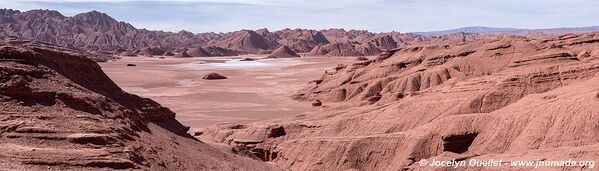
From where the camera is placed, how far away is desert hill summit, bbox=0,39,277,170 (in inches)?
578

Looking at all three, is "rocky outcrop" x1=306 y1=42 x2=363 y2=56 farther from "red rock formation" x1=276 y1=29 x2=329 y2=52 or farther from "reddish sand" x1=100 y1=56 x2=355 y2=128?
"reddish sand" x1=100 y1=56 x2=355 y2=128

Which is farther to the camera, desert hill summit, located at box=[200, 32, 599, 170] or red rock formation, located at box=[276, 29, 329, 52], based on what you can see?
red rock formation, located at box=[276, 29, 329, 52]

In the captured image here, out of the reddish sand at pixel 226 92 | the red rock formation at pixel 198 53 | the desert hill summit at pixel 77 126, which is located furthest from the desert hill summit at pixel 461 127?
the red rock formation at pixel 198 53

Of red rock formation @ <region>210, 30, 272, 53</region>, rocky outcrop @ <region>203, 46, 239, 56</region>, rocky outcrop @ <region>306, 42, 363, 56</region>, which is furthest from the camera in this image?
red rock formation @ <region>210, 30, 272, 53</region>

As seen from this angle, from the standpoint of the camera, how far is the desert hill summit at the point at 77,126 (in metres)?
14.7

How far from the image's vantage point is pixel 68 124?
16.2 meters

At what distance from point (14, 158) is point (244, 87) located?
5372cm

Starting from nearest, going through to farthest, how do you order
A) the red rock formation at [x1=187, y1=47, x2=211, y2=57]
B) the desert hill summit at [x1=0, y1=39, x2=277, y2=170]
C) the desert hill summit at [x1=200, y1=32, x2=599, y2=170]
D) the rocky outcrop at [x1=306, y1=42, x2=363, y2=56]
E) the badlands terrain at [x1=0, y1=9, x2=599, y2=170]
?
the desert hill summit at [x1=0, y1=39, x2=277, y2=170] < the badlands terrain at [x1=0, y1=9, x2=599, y2=170] < the desert hill summit at [x1=200, y1=32, x2=599, y2=170] < the rocky outcrop at [x1=306, y1=42, x2=363, y2=56] < the red rock formation at [x1=187, y1=47, x2=211, y2=57]

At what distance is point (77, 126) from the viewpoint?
16141mm

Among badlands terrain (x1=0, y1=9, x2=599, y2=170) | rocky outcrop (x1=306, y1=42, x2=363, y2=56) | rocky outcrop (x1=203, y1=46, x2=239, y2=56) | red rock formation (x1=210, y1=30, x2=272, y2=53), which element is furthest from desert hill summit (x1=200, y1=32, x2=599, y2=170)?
red rock formation (x1=210, y1=30, x2=272, y2=53)

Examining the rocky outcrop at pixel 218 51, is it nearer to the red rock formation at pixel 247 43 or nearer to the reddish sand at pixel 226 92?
the red rock formation at pixel 247 43

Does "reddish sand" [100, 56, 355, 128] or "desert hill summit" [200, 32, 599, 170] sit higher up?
"desert hill summit" [200, 32, 599, 170]

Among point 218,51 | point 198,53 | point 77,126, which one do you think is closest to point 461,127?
point 77,126

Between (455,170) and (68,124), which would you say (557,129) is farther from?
(68,124)
